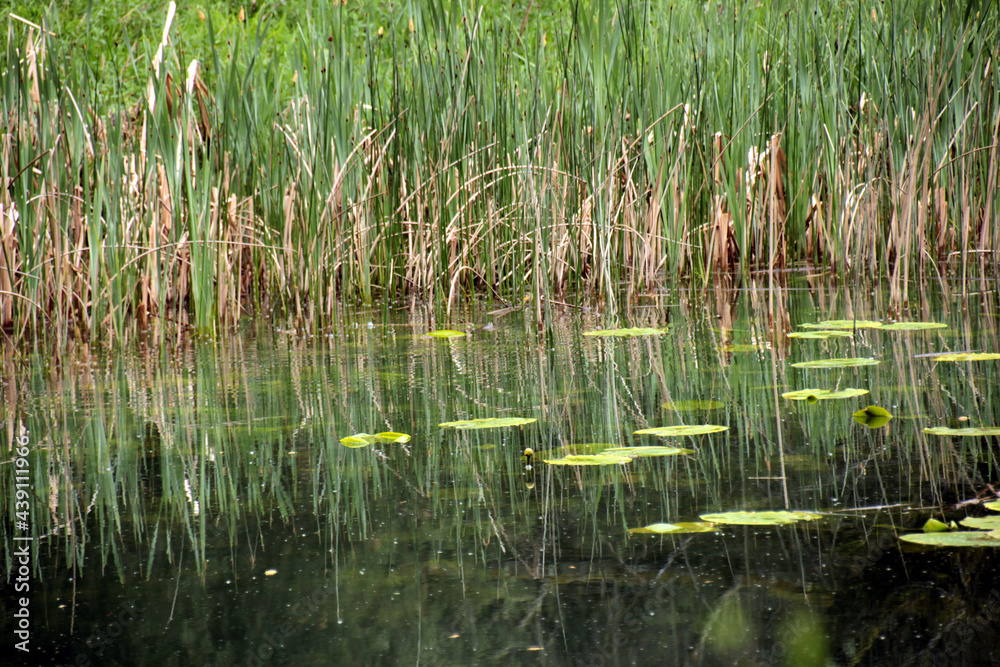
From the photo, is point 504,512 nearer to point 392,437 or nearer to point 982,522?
point 392,437

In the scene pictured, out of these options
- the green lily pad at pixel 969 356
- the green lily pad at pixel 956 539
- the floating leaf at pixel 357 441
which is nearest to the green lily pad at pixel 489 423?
the floating leaf at pixel 357 441

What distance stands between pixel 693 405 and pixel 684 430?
0.81 feet

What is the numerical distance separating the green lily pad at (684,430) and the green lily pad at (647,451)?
0.08 meters

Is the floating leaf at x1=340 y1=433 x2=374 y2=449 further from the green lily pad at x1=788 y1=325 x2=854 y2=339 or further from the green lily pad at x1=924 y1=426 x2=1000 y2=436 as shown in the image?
the green lily pad at x1=788 y1=325 x2=854 y2=339

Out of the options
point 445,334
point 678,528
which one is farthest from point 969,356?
point 445,334

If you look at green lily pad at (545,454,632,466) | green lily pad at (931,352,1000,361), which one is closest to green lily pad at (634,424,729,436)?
green lily pad at (545,454,632,466)

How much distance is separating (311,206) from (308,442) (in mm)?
1399

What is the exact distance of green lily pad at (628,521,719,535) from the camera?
4.05 ft

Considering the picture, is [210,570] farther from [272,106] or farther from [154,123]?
[272,106]

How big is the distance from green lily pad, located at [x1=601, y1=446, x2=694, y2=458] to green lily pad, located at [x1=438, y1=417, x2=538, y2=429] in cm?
25

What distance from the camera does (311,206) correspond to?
3.04m

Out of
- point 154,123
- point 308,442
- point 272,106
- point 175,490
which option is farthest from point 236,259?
point 175,490

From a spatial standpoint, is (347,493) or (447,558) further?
(347,493)

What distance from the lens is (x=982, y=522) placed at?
1.19 m
